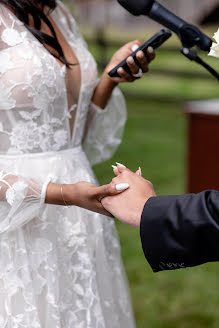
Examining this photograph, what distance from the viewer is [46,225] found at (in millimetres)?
2023

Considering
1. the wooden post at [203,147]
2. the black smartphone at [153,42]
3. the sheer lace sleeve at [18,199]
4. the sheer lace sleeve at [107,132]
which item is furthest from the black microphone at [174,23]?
the wooden post at [203,147]

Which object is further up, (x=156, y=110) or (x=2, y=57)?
(x=2, y=57)

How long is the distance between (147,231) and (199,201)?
17 centimetres

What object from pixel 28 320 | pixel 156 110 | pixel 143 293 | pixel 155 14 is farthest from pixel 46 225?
pixel 156 110

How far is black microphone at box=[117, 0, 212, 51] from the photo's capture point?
176 cm

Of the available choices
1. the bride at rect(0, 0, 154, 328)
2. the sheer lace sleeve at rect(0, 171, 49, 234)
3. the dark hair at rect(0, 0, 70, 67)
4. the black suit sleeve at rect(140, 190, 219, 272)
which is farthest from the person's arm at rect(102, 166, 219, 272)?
the dark hair at rect(0, 0, 70, 67)

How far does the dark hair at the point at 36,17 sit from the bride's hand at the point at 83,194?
0.52 metres

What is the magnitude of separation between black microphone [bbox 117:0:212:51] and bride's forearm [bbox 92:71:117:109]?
1.70 ft

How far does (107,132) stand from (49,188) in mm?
766

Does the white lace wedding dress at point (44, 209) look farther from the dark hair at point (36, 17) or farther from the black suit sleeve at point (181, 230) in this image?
the black suit sleeve at point (181, 230)

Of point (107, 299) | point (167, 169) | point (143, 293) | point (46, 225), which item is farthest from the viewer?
point (167, 169)

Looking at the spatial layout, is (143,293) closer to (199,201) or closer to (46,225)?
(46,225)

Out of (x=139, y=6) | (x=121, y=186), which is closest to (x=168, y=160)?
(x=139, y=6)

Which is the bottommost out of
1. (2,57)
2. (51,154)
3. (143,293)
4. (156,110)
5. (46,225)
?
(156,110)
